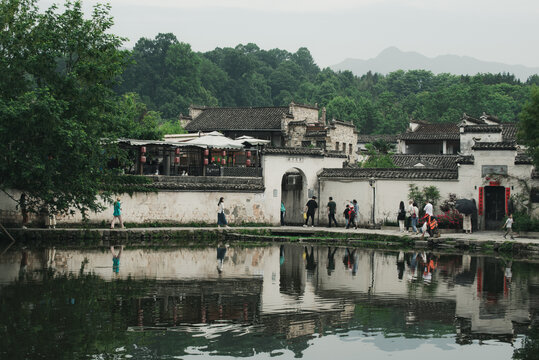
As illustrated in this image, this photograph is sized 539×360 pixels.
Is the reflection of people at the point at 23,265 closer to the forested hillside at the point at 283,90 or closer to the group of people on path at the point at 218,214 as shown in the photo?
the group of people on path at the point at 218,214

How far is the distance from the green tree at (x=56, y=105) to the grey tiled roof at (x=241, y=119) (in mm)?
26974

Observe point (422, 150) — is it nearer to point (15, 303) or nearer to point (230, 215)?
point (230, 215)

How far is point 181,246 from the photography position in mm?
Answer: 26609

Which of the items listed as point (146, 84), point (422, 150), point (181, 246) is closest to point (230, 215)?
point (181, 246)

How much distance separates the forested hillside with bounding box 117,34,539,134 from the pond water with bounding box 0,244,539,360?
72.1 meters

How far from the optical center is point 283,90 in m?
117

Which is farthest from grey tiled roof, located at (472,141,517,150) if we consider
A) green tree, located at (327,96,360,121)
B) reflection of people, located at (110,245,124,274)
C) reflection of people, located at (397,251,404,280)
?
green tree, located at (327,96,360,121)

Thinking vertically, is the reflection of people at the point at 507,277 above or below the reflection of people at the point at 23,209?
below

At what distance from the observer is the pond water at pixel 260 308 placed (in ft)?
38.1

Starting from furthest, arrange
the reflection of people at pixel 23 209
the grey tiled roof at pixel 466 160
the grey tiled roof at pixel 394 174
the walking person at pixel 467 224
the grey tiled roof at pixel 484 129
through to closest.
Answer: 1. the grey tiled roof at pixel 484 129
2. the grey tiled roof at pixel 394 174
3. the grey tiled roof at pixel 466 160
4. the walking person at pixel 467 224
5. the reflection of people at pixel 23 209

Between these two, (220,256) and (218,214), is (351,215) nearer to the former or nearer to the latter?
(218,214)

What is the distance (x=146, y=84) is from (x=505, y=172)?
257ft

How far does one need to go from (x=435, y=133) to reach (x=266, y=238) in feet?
112

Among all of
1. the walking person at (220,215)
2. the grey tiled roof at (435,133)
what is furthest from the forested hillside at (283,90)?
the walking person at (220,215)
